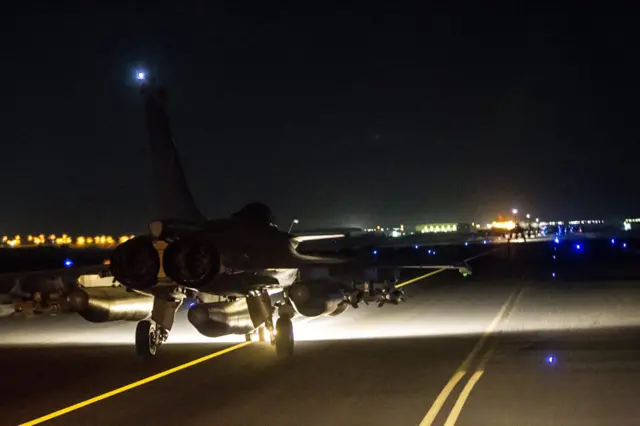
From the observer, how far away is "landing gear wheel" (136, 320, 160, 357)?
18.1 metres

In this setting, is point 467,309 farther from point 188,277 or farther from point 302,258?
point 188,277

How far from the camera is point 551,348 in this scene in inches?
722

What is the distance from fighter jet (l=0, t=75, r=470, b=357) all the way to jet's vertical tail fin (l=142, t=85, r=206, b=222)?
24 millimetres

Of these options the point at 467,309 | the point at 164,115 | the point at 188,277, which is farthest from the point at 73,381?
the point at 467,309

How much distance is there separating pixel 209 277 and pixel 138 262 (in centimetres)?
141

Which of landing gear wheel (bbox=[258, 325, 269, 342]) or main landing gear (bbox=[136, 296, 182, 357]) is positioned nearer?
main landing gear (bbox=[136, 296, 182, 357])

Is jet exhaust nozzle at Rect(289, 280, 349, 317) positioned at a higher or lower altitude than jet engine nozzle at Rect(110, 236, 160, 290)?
lower

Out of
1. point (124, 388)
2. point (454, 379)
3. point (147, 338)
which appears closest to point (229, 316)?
point (147, 338)

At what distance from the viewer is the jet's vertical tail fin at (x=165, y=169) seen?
20984mm

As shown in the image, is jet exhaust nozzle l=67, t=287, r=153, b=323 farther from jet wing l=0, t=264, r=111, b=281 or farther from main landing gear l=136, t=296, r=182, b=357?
main landing gear l=136, t=296, r=182, b=357

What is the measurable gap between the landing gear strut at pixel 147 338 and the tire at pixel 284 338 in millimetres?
2547

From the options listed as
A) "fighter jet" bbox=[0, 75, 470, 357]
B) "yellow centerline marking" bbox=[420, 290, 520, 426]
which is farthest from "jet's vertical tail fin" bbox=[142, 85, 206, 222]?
"yellow centerline marking" bbox=[420, 290, 520, 426]

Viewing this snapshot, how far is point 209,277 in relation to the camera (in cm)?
1714

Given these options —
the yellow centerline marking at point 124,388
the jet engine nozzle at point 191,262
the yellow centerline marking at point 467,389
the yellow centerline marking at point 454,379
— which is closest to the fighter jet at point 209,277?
the jet engine nozzle at point 191,262
